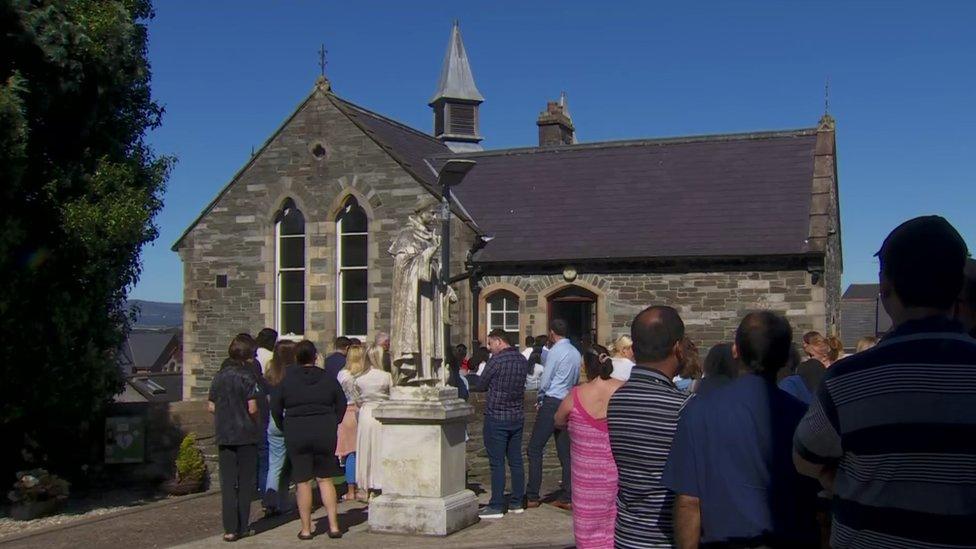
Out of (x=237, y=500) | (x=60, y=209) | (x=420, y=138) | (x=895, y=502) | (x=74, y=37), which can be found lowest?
(x=237, y=500)

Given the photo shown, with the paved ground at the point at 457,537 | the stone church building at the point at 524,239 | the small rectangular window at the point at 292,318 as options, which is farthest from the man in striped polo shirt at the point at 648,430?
the small rectangular window at the point at 292,318

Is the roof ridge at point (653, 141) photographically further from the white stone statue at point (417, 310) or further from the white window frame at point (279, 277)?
the white stone statue at point (417, 310)

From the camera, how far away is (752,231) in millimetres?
20281

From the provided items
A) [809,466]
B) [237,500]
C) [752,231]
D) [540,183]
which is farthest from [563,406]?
[540,183]

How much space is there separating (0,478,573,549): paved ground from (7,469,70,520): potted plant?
2.26ft

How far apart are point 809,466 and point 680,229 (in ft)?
Answer: 58.7

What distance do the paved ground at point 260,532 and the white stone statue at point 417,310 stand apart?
4.88 feet

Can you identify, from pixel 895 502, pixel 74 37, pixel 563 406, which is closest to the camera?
pixel 895 502

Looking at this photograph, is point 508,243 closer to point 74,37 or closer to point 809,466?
point 74,37

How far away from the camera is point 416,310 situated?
10.1 m

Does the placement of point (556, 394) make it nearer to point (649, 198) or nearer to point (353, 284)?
point (353, 284)

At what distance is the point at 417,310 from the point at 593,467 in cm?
406

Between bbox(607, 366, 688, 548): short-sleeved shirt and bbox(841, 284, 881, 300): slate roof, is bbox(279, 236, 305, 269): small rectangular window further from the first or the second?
bbox(841, 284, 881, 300): slate roof

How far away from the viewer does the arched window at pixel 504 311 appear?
21484 millimetres
